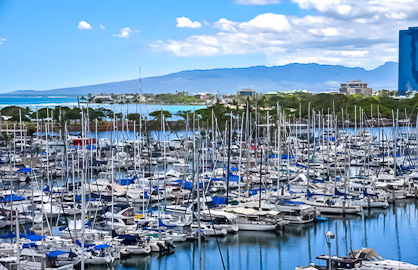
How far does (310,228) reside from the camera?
73.4ft

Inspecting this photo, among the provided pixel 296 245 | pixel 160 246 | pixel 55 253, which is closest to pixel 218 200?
pixel 296 245

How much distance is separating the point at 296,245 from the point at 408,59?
12085 cm

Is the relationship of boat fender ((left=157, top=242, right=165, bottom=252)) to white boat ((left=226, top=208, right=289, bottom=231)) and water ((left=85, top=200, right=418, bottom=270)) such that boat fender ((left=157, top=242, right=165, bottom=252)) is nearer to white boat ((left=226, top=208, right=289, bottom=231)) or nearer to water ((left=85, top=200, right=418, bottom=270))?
water ((left=85, top=200, right=418, bottom=270))

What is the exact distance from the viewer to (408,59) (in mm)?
132500

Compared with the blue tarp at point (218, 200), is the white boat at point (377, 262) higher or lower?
lower

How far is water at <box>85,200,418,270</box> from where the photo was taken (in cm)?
1814

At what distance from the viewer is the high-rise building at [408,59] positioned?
13000cm

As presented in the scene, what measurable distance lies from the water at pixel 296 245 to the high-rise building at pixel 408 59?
112 metres

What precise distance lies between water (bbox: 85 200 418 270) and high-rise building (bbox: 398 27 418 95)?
112 metres

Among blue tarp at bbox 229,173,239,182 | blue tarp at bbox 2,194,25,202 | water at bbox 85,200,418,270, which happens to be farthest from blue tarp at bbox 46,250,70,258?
blue tarp at bbox 229,173,239,182

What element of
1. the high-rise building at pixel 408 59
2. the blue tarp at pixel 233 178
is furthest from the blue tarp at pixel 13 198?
Answer: the high-rise building at pixel 408 59

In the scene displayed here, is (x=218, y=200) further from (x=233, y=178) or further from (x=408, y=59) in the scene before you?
(x=408, y=59)

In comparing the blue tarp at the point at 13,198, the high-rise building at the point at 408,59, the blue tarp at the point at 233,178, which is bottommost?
the blue tarp at the point at 233,178

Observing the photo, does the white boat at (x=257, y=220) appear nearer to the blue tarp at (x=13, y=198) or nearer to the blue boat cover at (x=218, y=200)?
the blue boat cover at (x=218, y=200)
